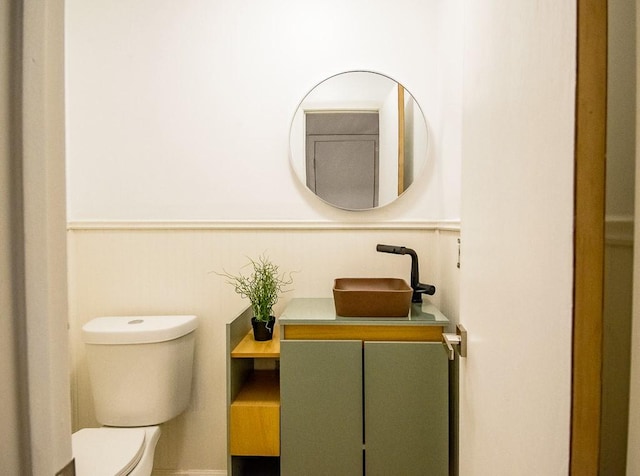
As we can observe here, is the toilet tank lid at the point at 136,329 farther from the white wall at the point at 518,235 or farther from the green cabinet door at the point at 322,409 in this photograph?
the white wall at the point at 518,235

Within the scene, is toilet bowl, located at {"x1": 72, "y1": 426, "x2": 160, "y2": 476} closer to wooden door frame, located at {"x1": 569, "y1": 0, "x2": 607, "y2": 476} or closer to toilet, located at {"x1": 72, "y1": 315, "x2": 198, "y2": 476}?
toilet, located at {"x1": 72, "y1": 315, "x2": 198, "y2": 476}

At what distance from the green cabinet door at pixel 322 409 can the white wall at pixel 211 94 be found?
2.25ft

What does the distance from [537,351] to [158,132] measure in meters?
1.78

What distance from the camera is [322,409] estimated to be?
1372 mm

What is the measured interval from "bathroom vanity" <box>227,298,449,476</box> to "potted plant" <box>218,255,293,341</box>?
0.79 ft

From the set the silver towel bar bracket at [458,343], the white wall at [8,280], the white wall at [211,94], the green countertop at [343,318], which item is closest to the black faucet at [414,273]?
the green countertop at [343,318]

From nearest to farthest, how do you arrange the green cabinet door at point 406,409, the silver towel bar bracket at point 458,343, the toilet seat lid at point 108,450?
the silver towel bar bracket at point 458,343, the toilet seat lid at point 108,450, the green cabinet door at point 406,409

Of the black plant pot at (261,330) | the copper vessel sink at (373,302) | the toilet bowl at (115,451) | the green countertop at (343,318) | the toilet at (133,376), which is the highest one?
the copper vessel sink at (373,302)

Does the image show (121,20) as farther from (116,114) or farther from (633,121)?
(633,121)

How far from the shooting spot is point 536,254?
21.8 inches

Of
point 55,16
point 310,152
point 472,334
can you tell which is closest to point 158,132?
point 310,152

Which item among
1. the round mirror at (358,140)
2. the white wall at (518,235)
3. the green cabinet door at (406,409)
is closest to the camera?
the white wall at (518,235)

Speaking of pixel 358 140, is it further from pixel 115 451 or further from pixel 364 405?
pixel 115 451

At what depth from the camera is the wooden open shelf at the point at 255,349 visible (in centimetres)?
143
